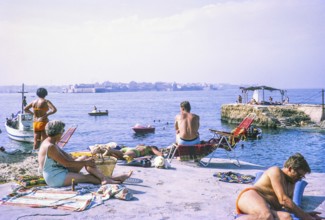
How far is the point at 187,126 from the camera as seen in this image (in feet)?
28.0

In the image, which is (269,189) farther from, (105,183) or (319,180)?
(319,180)

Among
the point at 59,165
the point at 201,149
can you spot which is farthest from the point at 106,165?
the point at 201,149

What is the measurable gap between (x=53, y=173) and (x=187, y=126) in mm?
3782

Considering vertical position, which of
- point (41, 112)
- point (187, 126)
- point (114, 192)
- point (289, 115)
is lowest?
point (289, 115)

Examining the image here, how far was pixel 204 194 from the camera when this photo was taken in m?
5.87

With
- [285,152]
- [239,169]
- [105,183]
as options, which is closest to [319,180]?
[239,169]

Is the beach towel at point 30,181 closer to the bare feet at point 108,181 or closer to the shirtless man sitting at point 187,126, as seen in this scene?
the bare feet at point 108,181

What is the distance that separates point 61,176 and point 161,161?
8.99 ft

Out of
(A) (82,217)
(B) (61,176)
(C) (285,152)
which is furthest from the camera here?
(C) (285,152)

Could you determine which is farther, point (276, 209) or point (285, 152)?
point (285, 152)

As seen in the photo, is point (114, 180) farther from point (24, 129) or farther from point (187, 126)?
point (24, 129)

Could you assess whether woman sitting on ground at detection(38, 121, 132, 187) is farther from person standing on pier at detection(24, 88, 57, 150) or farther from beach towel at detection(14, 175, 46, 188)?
person standing on pier at detection(24, 88, 57, 150)

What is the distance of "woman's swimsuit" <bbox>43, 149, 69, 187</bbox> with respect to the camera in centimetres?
557

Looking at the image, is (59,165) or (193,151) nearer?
(59,165)
